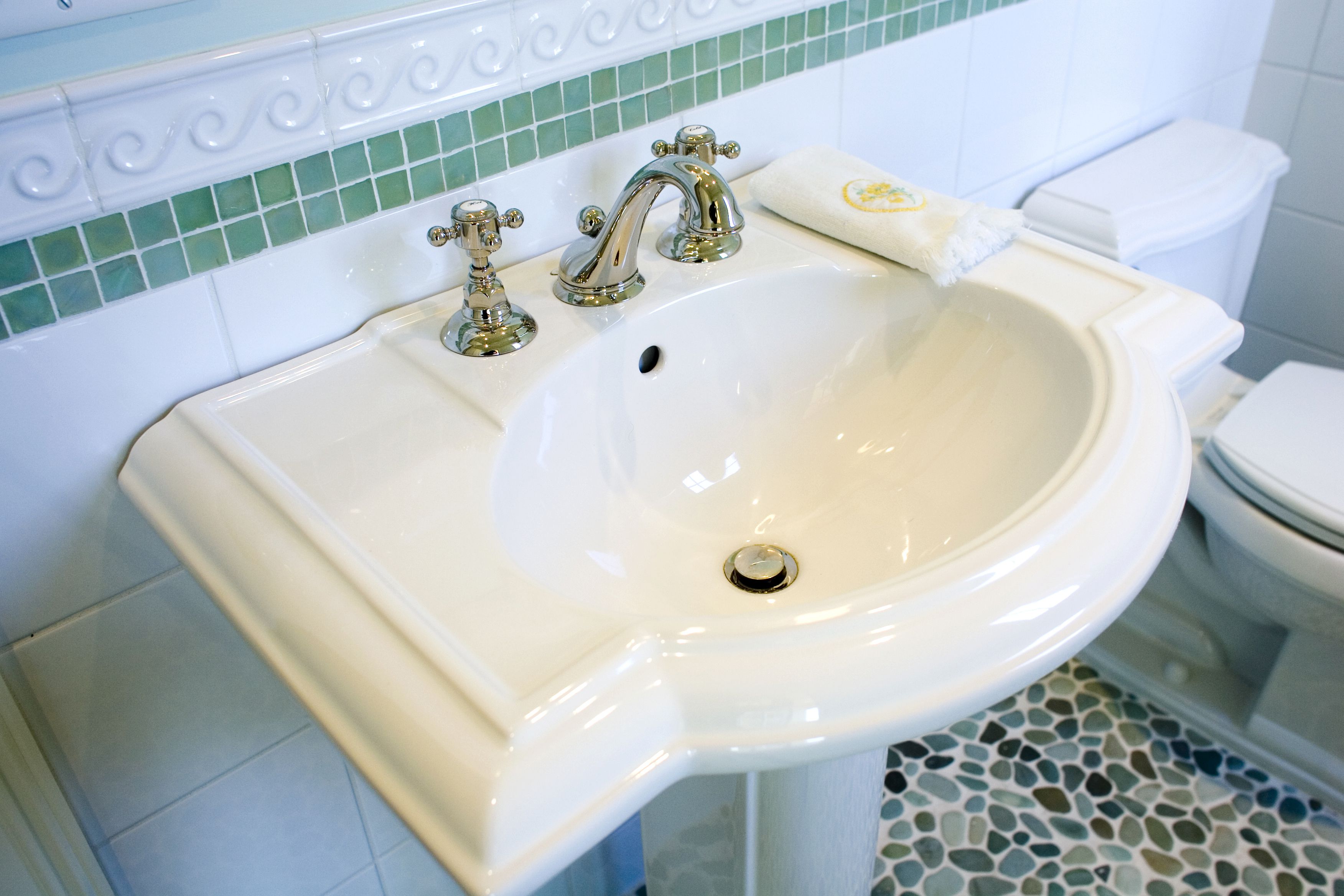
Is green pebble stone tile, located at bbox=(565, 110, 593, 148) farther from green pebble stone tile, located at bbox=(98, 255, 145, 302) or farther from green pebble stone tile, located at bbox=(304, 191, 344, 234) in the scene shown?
green pebble stone tile, located at bbox=(98, 255, 145, 302)

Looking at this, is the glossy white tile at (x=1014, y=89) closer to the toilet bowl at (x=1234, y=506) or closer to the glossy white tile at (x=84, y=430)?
the toilet bowl at (x=1234, y=506)

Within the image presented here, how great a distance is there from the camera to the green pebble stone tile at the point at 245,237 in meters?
0.68

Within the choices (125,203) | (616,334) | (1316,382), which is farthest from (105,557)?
(1316,382)

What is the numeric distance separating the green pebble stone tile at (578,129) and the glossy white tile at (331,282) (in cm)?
9

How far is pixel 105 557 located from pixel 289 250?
235 mm

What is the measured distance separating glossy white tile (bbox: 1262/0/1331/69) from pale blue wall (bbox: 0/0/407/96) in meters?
1.39

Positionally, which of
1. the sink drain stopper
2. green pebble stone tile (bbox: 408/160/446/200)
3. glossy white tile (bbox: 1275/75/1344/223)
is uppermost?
green pebble stone tile (bbox: 408/160/446/200)

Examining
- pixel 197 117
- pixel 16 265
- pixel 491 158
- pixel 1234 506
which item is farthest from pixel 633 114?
pixel 1234 506

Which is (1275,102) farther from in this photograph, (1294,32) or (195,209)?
(195,209)

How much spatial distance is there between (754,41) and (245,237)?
0.46m

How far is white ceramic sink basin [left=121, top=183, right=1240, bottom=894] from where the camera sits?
1.59 feet

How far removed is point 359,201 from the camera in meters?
0.73

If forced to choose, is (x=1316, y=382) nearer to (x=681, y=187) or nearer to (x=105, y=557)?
(x=681, y=187)

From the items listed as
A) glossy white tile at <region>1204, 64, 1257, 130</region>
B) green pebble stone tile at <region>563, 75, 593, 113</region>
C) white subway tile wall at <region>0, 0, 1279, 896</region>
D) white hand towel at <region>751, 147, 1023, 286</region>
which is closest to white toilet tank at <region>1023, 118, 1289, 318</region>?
glossy white tile at <region>1204, 64, 1257, 130</region>
